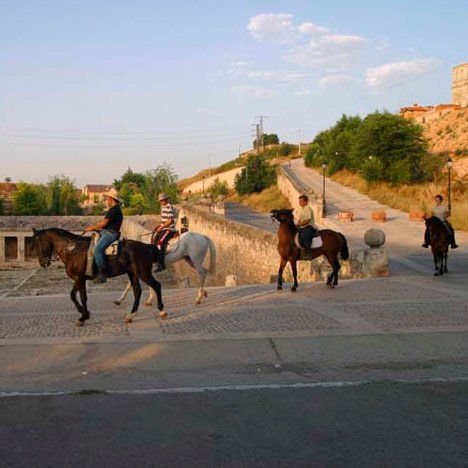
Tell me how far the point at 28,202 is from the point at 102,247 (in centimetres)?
8135

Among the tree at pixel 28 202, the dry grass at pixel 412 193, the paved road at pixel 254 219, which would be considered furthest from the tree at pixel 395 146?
the tree at pixel 28 202

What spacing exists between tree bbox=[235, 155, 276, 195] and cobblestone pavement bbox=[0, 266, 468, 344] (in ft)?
191

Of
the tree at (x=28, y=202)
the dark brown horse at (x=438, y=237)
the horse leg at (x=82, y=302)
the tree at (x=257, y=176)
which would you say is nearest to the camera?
the horse leg at (x=82, y=302)

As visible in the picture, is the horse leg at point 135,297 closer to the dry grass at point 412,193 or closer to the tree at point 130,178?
the dry grass at point 412,193

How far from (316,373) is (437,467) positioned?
2925 mm

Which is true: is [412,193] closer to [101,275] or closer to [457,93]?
[101,275]

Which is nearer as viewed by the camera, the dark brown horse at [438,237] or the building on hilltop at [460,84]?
the dark brown horse at [438,237]

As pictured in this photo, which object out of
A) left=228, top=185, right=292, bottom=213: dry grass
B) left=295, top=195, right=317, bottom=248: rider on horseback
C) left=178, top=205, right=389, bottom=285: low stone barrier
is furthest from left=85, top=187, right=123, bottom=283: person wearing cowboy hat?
left=228, top=185, right=292, bottom=213: dry grass

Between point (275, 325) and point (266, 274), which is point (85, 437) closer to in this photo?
point (275, 325)

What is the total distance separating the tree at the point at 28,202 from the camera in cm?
8550

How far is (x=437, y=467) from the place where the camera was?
4551 mm

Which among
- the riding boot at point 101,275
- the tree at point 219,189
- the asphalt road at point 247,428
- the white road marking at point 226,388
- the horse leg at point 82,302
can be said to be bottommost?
the white road marking at point 226,388

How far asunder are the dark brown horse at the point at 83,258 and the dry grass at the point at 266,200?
43626 millimetres

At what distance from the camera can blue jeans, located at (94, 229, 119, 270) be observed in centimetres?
1014
